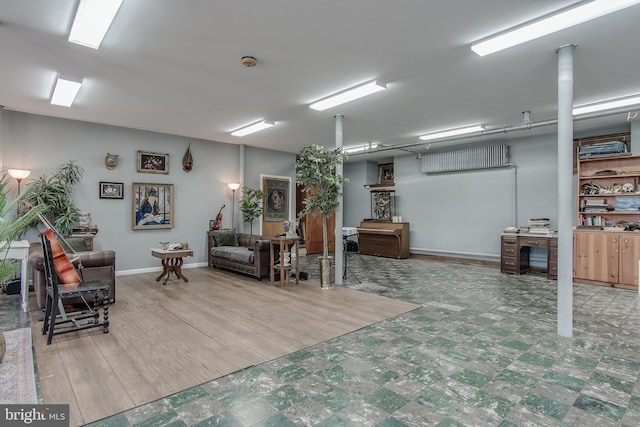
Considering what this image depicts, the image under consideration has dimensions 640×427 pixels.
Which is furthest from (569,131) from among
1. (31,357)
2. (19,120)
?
(19,120)

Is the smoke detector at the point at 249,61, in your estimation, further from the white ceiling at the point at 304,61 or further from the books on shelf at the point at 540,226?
the books on shelf at the point at 540,226

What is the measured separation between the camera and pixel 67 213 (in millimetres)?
5660

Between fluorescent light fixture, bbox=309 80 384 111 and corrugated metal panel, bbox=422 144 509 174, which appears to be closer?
fluorescent light fixture, bbox=309 80 384 111

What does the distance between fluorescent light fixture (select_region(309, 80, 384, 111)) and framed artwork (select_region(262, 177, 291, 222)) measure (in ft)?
12.9

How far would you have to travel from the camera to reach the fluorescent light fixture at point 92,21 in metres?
2.68

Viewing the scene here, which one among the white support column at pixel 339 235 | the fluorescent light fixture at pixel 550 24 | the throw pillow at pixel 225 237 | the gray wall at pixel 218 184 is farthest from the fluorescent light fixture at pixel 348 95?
the throw pillow at pixel 225 237

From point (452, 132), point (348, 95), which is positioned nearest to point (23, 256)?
point (348, 95)

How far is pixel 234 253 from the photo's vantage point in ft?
21.3

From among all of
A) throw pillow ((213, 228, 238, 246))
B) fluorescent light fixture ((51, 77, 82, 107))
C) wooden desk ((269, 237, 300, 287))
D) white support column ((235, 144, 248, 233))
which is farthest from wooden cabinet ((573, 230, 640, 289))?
fluorescent light fixture ((51, 77, 82, 107))

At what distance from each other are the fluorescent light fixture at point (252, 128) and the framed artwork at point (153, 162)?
159cm

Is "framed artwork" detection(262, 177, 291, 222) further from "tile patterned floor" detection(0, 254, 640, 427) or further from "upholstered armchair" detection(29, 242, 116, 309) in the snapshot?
"tile patterned floor" detection(0, 254, 640, 427)

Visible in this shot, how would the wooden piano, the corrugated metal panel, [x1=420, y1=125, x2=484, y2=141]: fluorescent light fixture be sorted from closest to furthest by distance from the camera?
[x1=420, y1=125, x2=484, y2=141]: fluorescent light fixture, the corrugated metal panel, the wooden piano

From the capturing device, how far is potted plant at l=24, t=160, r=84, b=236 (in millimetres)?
5500

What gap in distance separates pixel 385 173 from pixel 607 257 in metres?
5.92
